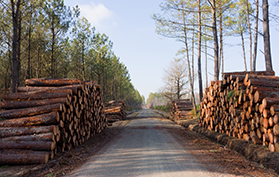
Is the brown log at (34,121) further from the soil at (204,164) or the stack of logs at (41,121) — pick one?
the soil at (204,164)

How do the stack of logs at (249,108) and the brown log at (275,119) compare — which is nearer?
the brown log at (275,119)

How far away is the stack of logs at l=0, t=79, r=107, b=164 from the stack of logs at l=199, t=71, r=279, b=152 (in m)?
5.90

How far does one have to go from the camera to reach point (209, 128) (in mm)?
10156

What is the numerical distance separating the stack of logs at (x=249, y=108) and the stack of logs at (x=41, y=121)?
19.4 ft

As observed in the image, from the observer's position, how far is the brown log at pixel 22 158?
5086 millimetres

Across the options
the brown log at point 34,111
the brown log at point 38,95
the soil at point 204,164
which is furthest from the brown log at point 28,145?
the brown log at point 38,95

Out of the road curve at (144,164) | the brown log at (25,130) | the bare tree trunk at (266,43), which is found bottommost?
the road curve at (144,164)

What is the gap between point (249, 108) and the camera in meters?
6.35

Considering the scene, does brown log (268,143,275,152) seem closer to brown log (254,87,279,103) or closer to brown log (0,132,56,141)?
brown log (254,87,279,103)

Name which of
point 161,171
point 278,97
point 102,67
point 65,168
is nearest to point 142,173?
point 161,171

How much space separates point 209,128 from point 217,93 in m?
2.02

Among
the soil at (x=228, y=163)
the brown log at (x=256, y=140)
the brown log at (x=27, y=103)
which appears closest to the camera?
the soil at (x=228, y=163)

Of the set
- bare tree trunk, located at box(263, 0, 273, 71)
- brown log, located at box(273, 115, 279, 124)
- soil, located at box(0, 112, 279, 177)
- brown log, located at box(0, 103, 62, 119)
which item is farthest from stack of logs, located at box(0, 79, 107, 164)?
bare tree trunk, located at box(263, 0, 273, 71)

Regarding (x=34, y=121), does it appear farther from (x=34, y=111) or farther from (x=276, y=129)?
(x=276, y=129)
